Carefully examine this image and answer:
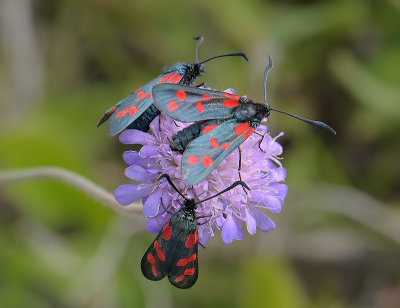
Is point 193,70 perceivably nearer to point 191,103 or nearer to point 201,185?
point 191,103

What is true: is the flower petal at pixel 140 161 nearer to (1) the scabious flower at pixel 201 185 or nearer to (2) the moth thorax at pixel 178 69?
(1) the scabious flower at pixel 201 185

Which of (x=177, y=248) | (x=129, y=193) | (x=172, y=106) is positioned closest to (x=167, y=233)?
(x=177, y=248)

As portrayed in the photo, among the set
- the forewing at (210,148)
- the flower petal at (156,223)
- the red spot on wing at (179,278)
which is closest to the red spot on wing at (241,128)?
the forewing at (210,148)

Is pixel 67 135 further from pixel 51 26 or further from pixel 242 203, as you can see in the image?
pixel 242 203

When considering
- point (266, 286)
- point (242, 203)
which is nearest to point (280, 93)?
point (266, 286)

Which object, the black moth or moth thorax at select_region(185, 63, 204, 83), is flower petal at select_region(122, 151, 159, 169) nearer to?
the black moth

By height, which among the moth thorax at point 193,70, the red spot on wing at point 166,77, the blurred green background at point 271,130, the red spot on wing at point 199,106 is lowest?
the blurred green background at point 271,130

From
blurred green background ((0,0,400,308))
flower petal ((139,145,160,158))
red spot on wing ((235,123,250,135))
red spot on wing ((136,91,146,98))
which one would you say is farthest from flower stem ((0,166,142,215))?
blurred green background ((0,0,400,308))
